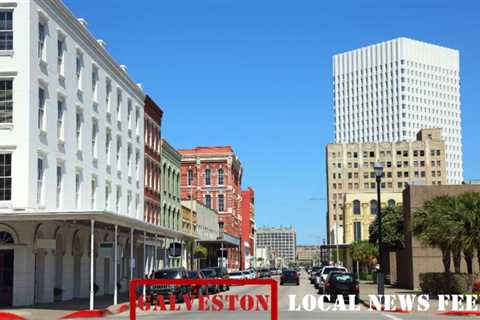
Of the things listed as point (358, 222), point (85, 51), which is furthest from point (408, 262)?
point (358, 222)

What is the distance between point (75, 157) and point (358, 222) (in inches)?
3763

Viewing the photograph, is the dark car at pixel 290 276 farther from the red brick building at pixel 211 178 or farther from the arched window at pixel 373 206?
the arched window at pixel 373 206

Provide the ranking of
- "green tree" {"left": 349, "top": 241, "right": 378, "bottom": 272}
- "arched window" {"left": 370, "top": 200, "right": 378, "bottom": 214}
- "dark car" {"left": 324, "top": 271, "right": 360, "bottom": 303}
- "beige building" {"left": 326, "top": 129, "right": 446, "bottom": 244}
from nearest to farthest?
"dark car" {"left": 324, "top": 271, "right": 360, "bottom": 303} < "green tree" {"left": 349, "top": 241, "right": 378, "bottom": 272} < "arched window" {"left": 370, "top": 200, "right": 378, "bottom": 214} < "beige building" {"left": 326, "top": 129, "right": 446, "bottom": 244}

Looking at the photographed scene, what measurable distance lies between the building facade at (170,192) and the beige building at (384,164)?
114774mm

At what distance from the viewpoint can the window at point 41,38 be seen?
3606cm

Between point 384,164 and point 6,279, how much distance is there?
166317mm

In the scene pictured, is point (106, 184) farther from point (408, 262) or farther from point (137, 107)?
point (408, 262)

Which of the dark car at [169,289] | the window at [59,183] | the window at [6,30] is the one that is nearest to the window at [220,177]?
the dark car at [169,289]

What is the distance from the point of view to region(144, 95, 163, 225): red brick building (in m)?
61.3

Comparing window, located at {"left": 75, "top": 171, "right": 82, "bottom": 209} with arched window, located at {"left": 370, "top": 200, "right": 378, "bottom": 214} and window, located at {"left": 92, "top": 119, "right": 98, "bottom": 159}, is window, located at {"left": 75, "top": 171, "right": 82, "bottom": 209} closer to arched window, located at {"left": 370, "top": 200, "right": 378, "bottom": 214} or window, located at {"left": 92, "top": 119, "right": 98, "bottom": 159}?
window, located at {"left": 92, "top": 119, "right": 98, "bottom": 159}

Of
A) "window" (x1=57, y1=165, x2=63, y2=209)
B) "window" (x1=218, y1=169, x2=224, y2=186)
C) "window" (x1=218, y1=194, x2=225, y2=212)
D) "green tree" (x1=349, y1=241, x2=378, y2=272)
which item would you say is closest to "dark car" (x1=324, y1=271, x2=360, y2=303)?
"window" (x1=57, y1=165, x2=63, y2=209)

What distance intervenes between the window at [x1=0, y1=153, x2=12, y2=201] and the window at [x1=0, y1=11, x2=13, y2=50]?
16.4 feet

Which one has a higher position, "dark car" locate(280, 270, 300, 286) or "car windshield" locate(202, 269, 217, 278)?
"car windshield" locate(202, 269, 217, 278)

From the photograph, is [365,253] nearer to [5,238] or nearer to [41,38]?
[41,38]
